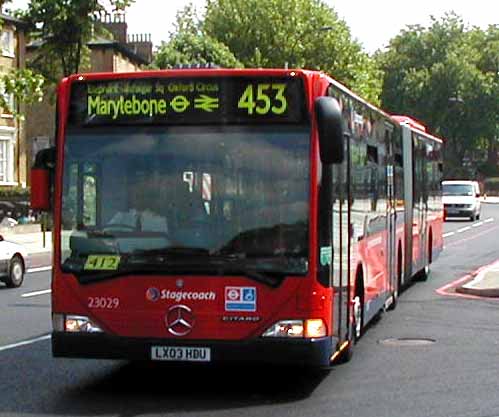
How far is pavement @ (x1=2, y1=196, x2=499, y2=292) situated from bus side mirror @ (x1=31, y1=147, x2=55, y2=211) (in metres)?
10.6

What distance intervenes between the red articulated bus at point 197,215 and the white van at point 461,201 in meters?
43.8

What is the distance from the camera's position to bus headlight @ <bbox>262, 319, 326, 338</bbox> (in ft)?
31.0

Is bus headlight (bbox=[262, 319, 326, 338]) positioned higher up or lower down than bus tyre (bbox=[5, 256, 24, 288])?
higher up

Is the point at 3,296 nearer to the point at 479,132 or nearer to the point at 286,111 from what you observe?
the point at 286,111

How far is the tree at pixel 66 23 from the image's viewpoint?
4381 cm

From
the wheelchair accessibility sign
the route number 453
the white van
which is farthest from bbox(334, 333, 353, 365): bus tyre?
the white van

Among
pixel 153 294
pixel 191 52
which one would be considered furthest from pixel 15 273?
pixel 191 52

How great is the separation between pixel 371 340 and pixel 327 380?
3.00 metres

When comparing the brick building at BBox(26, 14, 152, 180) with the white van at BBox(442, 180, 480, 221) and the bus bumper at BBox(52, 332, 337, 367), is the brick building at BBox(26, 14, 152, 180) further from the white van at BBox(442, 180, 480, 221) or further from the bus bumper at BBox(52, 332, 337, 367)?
the bus bumper at BBox(52, 332, 337, 367)

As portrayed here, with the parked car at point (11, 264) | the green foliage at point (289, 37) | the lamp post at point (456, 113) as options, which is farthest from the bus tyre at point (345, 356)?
the lamp post at point (456, 113)

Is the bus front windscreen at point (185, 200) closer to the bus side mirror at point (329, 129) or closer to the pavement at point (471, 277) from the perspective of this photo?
the bus side mirror at point (329, 129)

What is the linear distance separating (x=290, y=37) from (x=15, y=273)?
159 ft

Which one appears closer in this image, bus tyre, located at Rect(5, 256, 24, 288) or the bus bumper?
the bus bumper

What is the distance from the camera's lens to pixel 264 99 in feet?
31.9
